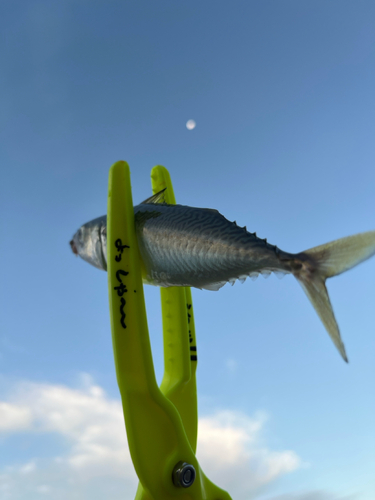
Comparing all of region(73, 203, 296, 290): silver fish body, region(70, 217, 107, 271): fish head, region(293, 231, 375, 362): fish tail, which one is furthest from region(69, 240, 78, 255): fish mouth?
region(293, 231, 375, 362): fish tail

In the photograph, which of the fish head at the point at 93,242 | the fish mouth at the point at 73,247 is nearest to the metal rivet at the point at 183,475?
the fish head at the point at 93,242

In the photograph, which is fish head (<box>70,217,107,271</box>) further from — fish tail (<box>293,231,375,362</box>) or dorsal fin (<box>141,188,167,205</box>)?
fish tail (<box>293,231,375,362</box>)

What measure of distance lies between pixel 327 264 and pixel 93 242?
165 cm

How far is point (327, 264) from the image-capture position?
209 cm

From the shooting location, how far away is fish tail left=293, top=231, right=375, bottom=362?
2020mm

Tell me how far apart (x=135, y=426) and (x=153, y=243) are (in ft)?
3.47

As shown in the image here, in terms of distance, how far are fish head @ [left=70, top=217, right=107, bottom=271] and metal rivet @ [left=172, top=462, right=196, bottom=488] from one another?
135 cm

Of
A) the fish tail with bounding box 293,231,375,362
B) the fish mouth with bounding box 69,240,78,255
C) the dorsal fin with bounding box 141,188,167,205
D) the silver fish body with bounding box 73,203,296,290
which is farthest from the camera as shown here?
the fish mouth with bounding box 69,240,78,255

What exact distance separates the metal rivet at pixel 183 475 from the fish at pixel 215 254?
3.37ft

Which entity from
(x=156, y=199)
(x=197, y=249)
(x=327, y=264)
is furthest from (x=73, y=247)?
(x=327, y=264)

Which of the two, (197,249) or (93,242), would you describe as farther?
(93,242)

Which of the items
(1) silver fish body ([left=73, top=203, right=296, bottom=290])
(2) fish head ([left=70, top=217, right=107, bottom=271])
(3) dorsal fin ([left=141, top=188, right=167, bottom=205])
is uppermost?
(3) dorsal fin ([left=141, top=188, right=167, bottom=205])

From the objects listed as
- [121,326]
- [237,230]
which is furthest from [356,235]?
[121,326]

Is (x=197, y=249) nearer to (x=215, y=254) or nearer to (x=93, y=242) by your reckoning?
(x=215, y=254)
